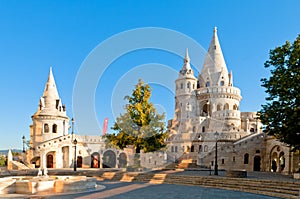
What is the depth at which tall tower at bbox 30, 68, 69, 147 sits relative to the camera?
135 ft

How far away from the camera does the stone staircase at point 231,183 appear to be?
48.7ft

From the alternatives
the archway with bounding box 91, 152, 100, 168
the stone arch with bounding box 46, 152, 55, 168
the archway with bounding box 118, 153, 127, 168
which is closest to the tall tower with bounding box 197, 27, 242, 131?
the archway with bounding box 118, 153, 127, 168

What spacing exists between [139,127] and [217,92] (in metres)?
31.6

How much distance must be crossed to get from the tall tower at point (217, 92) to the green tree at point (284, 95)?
24868 mm

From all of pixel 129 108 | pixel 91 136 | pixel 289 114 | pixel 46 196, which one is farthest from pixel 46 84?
pixel 289 114

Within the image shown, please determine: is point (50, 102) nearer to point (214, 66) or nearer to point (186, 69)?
point (186, 69)

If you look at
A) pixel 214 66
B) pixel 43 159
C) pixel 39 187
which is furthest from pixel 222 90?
pixel 39 187

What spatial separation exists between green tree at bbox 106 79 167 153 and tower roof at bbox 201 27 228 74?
3566 cm

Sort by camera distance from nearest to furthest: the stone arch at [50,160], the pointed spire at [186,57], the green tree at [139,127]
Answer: the green tree at [139,127]
the stone arch at [50,160]
the pointed spire at [186,57]

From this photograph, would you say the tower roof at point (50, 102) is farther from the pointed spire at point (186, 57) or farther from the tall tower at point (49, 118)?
the pointed spire at point (186, 57)

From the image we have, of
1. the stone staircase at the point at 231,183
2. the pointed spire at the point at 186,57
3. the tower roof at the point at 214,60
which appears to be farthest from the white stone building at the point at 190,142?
the stone staircase at the point at 231,183

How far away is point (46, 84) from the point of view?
1772 inches

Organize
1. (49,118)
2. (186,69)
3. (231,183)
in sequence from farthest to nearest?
(186,69) < (49,118) < (231,183)

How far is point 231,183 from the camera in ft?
58.6
